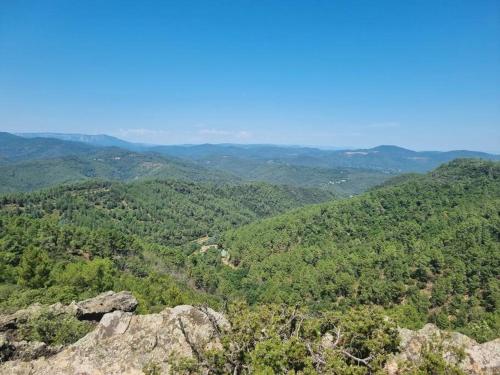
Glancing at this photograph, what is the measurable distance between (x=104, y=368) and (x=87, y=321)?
13.6m

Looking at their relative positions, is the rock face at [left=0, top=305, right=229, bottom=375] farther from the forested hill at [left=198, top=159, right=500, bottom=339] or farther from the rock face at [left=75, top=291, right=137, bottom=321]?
the forested hill at [left=198, top=159, right=500, bottom=339]

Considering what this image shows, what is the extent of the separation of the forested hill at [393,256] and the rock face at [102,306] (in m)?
37.0

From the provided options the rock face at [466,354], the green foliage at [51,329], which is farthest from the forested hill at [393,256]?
the green foliage at [51,329]

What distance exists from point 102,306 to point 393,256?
97789 mm

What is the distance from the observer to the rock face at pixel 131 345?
22.8 metres

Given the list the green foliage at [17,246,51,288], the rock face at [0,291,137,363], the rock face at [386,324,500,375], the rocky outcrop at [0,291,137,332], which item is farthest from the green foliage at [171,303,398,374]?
the green foliage at [17,246,51,288]

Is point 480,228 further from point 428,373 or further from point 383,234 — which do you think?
point 428,373

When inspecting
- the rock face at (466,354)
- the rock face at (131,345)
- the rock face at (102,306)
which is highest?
the rock face at (466,354)

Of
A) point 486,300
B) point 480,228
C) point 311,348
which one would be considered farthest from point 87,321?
point 480,228

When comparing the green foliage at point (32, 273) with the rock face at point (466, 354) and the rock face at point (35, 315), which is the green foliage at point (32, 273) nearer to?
the rock face at point (35, 315)

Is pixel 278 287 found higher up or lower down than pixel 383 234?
lower down

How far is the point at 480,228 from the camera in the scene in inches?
4122

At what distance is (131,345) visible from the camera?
25109 millimetres

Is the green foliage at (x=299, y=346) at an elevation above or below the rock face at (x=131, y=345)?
above
